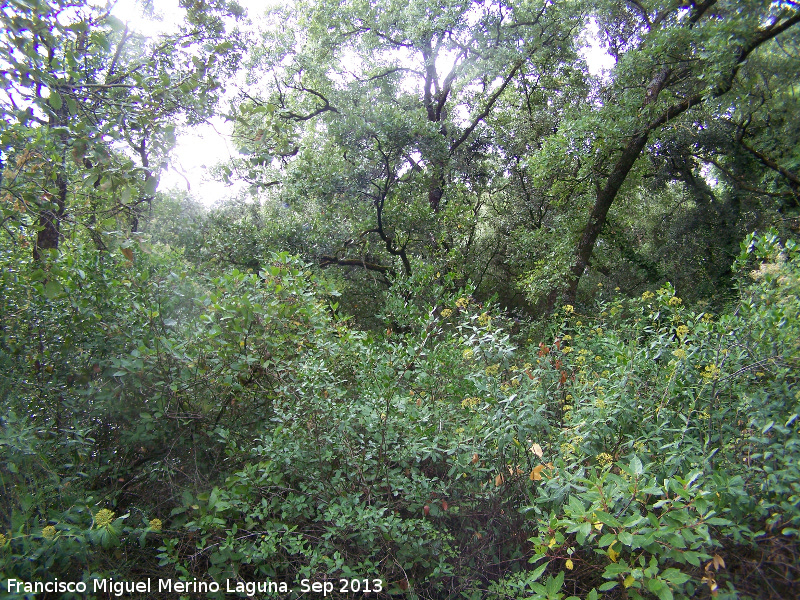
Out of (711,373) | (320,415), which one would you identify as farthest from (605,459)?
(320,415)

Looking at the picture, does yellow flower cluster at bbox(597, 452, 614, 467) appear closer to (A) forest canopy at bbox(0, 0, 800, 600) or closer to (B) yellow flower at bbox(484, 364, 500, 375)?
(A) forest canopy at bbox(0, 0, 800, 600)

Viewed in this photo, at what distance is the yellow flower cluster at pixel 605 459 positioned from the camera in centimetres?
222

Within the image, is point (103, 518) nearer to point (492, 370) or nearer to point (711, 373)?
point (492, 370)

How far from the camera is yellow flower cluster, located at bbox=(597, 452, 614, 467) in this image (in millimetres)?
2221

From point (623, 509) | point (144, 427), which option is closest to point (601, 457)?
point (623, 509)

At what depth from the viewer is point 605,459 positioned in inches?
89.1

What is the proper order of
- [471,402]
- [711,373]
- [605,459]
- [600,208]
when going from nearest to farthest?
[605,459] < [711,373] < [471,402] < [600,208]

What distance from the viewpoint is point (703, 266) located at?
9.76m

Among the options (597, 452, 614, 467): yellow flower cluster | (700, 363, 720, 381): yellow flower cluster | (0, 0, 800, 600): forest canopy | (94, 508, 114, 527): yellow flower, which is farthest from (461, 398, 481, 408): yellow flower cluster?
(94, 508, 114, 527): yellow flower

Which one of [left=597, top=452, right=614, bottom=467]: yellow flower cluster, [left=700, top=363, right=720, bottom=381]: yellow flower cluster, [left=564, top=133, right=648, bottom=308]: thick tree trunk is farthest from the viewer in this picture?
[left=564, top=133, right=648, bottom=308]: thick tree trunk

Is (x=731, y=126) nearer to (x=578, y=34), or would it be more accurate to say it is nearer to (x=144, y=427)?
(x=578, y=34)

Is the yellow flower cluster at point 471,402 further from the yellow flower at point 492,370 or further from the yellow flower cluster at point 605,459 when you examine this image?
the yellow flower cluster at point 605,459

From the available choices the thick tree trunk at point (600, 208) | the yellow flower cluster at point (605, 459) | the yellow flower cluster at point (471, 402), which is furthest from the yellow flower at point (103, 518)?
the thick tree trunk at point (600, 208)

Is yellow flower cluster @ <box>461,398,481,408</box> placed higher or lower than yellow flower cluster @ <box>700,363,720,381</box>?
lower
